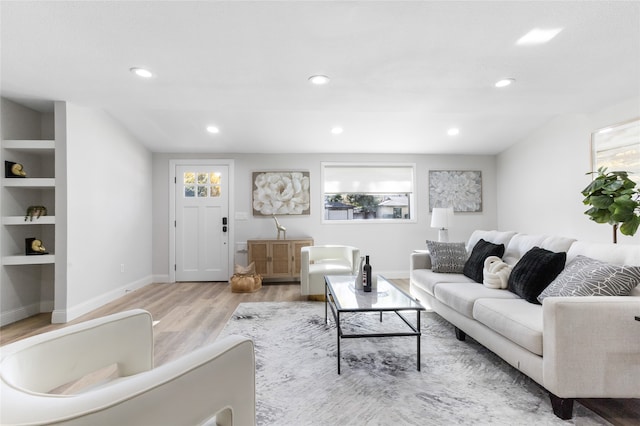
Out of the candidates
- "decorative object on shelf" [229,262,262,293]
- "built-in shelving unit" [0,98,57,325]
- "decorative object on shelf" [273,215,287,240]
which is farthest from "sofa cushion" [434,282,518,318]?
"built-in shelving unit" [0,98,57,325]

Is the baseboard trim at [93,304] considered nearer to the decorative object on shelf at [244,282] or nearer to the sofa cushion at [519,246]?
the decorative object on shelf at [244,282]

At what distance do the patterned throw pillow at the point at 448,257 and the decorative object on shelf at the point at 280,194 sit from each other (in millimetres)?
2427

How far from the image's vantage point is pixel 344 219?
18.6ft

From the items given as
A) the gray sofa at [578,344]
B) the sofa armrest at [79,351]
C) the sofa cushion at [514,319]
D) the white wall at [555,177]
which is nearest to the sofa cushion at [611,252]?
the gray sofa at [578,344]

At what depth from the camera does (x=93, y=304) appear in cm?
379

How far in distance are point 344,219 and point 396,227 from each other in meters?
0.91

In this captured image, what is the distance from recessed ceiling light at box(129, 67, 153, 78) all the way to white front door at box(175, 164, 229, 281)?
110 inches

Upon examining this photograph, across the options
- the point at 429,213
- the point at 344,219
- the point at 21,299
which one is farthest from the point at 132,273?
the point at 429,213

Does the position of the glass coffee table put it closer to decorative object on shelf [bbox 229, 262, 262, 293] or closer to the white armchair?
the white armchair

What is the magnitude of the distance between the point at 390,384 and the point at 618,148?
369 cm

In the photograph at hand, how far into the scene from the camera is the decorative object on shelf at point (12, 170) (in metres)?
3.33

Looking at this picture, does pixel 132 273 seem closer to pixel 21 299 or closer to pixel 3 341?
pixel 21 299

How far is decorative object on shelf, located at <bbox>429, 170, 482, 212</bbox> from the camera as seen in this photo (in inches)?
224

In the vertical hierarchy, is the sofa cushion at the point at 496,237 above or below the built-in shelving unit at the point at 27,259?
above
